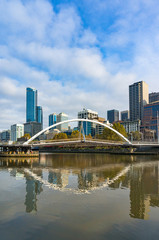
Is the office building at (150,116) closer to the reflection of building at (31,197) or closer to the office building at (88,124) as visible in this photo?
the office building at (88,124)

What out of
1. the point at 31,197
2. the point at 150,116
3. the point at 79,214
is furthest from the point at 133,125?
the point at 79,214

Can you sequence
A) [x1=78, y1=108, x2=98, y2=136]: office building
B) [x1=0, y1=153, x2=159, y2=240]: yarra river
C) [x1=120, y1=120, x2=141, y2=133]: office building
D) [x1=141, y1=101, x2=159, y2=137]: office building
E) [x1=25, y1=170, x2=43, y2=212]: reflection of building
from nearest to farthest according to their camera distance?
[x1=0, y1=153, x2=159, y2=240]: yarra river < [x1=25, y1=170, x2=43, y2=212]: reflection of building < [x1=141, y1=101, x2=159, y2=137]: office building < [x1=120, y1=120, x2=141, y2=133]: office building < [x1=78, y1=108, x2=98, y2=136]: office building

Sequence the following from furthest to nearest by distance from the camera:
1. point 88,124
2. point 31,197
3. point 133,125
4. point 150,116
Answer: point 88,124, point 133,125, point 150,116, point 31,197

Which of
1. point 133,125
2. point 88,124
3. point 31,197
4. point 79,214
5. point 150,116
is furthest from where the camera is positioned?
point 88,124

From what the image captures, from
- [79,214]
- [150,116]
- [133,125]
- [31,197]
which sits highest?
[150,116]

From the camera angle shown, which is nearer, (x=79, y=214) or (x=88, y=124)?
(x=79, y=214)

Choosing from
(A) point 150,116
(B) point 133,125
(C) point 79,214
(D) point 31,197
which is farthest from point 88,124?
(C) point 79,214

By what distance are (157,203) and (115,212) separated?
3.51 m

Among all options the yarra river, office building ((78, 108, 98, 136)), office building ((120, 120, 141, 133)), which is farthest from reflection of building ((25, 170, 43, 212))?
office building ((78, 108, 98, 136))

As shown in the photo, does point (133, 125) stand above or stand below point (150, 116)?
below

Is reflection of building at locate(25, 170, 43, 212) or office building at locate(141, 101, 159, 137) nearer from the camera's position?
reflection of building at locate(25, 170, 43, 212)

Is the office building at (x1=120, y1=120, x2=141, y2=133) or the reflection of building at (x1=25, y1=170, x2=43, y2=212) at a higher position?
the office building at (x1=120, y1=120, x2=141, y2=133)

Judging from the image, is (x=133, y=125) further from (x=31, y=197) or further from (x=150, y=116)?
(x=31, y=197)

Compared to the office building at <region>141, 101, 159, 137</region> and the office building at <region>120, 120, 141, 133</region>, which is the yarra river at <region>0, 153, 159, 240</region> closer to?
the office building at <region>141, 101, 159, 137</region>
